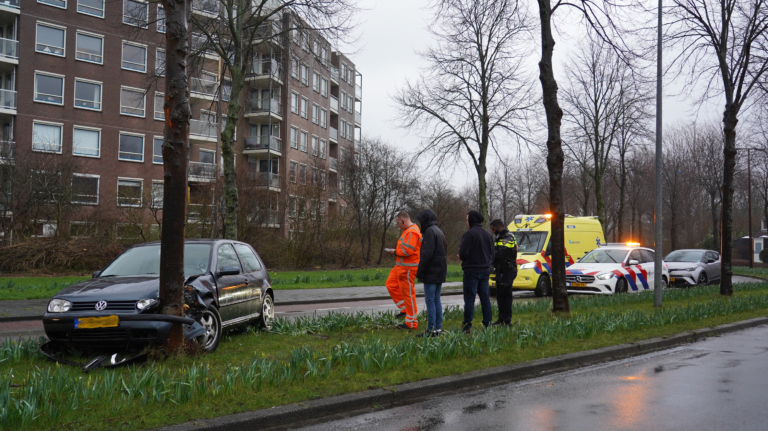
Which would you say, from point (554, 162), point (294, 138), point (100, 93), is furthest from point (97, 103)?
point (554, 162)

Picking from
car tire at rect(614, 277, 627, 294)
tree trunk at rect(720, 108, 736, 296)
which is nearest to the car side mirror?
car tire at rect(614, 277, 627, 294)

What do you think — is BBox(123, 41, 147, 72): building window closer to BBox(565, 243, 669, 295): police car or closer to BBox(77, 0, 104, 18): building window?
BBox(77, 0, 104, 18): building window

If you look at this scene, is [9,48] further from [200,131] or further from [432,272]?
[432,272]

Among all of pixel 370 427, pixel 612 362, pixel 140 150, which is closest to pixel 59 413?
pixel 370 427

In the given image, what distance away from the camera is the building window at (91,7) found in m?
36.1

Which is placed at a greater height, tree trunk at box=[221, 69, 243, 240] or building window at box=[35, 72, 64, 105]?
building window at box=[35, 72, 64, 105]

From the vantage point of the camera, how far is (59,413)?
426 cm

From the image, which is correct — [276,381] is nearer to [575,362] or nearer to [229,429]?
[229,429]

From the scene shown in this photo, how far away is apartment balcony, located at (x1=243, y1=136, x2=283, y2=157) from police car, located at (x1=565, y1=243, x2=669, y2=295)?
1278 inches

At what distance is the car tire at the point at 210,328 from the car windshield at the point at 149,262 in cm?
66

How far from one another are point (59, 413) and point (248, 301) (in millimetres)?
4576

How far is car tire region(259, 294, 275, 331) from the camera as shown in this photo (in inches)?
371

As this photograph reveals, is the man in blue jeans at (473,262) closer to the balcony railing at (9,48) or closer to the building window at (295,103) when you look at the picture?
the balcony railing at (9,48)

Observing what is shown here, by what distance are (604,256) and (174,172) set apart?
14.7 m
